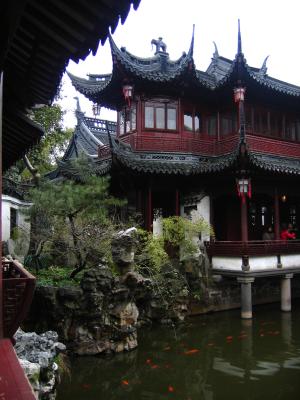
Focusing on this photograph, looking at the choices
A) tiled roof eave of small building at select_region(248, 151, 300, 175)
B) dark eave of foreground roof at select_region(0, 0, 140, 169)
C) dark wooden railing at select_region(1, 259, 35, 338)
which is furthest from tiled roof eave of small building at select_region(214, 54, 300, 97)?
dark wooden railing at select_region(1, 259, 35, 338)

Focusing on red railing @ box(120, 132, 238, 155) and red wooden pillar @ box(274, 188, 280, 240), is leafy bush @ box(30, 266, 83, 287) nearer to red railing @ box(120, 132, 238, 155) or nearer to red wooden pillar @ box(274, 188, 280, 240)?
red railing @ box(120, 132, 238, 155)

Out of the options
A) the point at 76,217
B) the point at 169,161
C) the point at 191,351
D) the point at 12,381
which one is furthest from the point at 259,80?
the point at 12,381

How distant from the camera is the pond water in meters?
6.69

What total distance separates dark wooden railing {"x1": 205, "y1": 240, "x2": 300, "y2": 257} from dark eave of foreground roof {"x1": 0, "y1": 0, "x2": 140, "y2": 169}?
810cm

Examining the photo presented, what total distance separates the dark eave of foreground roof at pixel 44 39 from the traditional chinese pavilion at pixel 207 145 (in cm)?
736

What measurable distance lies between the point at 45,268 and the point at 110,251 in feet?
6.68

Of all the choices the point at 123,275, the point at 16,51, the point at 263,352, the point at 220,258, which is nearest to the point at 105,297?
the point at 123,275

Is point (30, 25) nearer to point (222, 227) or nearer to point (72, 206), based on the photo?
point (72, 206)

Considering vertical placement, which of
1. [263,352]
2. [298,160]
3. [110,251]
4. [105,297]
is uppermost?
[298,160]

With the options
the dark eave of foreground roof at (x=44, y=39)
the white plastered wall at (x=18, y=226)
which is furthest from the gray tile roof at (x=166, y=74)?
the dark eave of foreground roof at (x=44, y=39)

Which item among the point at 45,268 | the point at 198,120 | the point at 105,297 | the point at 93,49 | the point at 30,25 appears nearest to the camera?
the point at 30,25

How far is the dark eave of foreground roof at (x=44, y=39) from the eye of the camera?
8.20 ft

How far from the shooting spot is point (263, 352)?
8547 mm

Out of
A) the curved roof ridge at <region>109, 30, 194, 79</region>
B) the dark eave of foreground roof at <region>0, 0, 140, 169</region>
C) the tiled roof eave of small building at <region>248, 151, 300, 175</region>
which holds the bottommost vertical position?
the dark eave of foreground roof at <region>0, 0, 140, 169</region>
